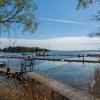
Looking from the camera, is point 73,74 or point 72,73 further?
point 72,73

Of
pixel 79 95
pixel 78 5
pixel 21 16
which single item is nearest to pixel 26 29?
pixel 21 16

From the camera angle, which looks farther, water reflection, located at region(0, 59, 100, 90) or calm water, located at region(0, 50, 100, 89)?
calm water, located at region(0, 50, 100, 89)

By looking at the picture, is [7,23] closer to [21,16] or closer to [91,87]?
[21,16]

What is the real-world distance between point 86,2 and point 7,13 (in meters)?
4.21

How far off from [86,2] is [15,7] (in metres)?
3.79

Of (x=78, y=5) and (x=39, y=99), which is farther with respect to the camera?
(x=78, y=5)

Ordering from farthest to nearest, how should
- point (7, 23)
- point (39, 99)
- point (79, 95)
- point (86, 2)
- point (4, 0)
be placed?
1. point (86, 2)
2. point (7, 23)
3. point (4, 0)
4. point (79, 95)
5. point (39, 99)

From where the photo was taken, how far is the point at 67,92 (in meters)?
11.6

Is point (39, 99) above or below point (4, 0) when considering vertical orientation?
below

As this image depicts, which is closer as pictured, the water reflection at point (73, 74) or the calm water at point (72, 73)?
the water reflection at point (73, 74)

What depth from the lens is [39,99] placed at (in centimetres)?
956

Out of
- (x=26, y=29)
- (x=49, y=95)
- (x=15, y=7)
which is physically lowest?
(x=49, y=95)

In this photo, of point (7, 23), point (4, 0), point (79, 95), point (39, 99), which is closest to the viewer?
point (39, 99)

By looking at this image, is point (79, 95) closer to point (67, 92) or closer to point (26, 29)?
point (67, 92)
